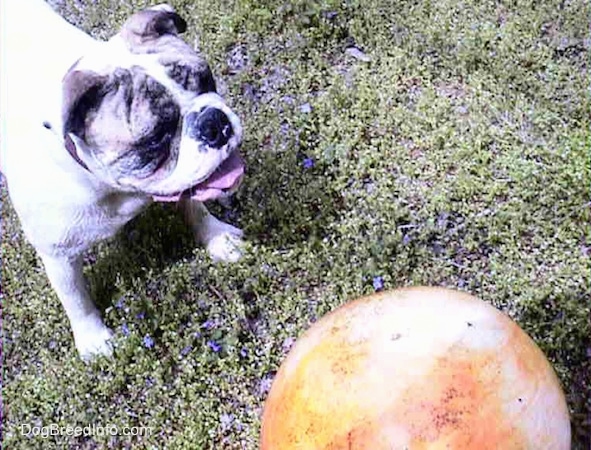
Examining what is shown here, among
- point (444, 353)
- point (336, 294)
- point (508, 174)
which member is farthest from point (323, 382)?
point (508, 174)

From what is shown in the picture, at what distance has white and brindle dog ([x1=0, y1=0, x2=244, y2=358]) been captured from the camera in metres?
2.52

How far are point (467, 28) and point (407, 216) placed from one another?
1.11 m

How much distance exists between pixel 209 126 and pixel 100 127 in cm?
31

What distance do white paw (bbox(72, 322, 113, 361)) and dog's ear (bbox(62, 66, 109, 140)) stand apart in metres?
0.99

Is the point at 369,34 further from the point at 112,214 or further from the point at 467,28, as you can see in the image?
the point at 112,214

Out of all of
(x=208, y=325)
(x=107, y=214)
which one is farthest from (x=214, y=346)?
(x=107, y=214)

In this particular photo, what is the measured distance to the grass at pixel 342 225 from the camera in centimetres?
311

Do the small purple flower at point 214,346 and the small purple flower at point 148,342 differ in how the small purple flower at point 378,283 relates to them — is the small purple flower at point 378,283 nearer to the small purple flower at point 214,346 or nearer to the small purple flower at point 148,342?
the small purple flower at point 214,346

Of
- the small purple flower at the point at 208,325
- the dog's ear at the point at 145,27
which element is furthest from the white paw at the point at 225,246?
the dog's ear at the point at 145,27

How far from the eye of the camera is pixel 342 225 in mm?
3416

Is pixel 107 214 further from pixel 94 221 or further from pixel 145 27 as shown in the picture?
pixel 145 27

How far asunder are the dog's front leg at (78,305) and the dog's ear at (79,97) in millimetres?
702

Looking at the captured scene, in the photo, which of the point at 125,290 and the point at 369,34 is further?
the point at 369,34

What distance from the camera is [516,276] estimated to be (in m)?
3.13
